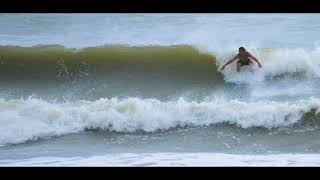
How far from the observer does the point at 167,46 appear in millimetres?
8281

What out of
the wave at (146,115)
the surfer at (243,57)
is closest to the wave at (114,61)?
the surfer at (243,57)

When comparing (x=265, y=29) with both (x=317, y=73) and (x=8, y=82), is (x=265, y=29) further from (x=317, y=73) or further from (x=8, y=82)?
(x=8, y=82)

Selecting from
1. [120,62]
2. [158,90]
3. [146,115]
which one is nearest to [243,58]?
[158,90]

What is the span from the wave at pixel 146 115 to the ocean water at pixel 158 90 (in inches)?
0.5

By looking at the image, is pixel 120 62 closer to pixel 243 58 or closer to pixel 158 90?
pixel 158 90

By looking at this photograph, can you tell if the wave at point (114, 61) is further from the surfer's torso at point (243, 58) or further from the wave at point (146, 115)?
the wave at point (146, 115)

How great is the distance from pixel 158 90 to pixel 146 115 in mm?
826

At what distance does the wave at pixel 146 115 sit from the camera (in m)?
6.99

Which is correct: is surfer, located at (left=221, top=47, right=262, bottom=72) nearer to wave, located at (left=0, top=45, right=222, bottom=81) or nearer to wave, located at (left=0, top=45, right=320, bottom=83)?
wave, located at (left=0, top=45, right=320, bottom=83)

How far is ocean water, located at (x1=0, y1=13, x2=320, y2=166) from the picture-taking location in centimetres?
643

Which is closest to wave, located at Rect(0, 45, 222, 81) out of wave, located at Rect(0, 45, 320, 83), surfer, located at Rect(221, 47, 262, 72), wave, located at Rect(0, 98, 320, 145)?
wave, located at Rect(0, 45, 320, 83)

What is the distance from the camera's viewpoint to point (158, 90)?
25.6ft

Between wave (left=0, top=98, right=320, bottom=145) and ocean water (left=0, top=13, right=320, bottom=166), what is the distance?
0.04 ft
